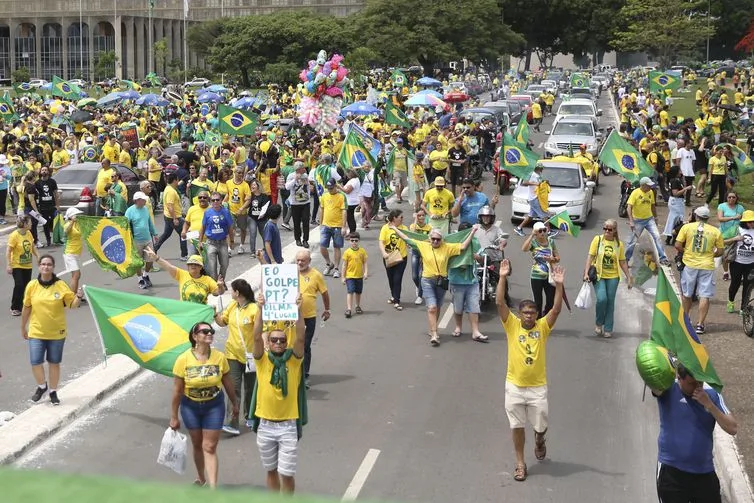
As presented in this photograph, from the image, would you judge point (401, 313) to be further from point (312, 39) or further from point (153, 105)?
point (312, 39)

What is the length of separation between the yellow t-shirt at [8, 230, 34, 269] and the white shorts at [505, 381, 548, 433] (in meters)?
8.01

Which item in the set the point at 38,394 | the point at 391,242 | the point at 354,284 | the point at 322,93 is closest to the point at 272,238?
the point at 354,284

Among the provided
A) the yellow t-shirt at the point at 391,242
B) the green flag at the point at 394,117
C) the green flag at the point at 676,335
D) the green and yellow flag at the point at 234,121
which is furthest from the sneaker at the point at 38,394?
the green flag at the point at 394,117

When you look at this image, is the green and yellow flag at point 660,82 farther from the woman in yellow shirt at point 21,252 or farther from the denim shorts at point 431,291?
the woman in yellow shirt at point 21,252

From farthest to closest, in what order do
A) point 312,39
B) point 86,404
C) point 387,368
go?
point 312,39, point 387,368, point 86,404

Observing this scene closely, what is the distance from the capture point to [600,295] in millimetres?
13820

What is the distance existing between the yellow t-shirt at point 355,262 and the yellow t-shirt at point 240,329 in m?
5.03

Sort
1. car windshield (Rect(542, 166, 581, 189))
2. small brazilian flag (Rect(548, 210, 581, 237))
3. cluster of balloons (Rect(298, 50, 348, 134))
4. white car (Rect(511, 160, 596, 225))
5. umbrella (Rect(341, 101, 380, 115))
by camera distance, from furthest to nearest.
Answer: umbrella (Rect(341, 101, 380, 115)) → cluster of balloons (Rect(298, 50, 348, 134)) → car windshield (Rect(542, 166, 581, 189)) → white car (Rect(511, 160, 596, 225)) → small brazilian flag (Rect(548, 210, 581, 237))

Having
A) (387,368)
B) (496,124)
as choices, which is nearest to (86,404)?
(387,368)

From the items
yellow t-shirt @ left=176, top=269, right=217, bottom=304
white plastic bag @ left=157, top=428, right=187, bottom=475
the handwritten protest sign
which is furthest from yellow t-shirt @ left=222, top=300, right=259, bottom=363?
white plastic bag @ left=157, top=428, right=187, bottom=475

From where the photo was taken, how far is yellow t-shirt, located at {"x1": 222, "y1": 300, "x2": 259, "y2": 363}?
9.24m

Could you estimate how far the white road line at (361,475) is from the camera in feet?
27.1

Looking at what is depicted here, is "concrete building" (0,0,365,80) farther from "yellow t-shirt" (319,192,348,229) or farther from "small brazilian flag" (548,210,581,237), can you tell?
"small brazilian flag" (548,210,581,237)

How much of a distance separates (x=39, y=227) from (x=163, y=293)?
6690 millimetres
